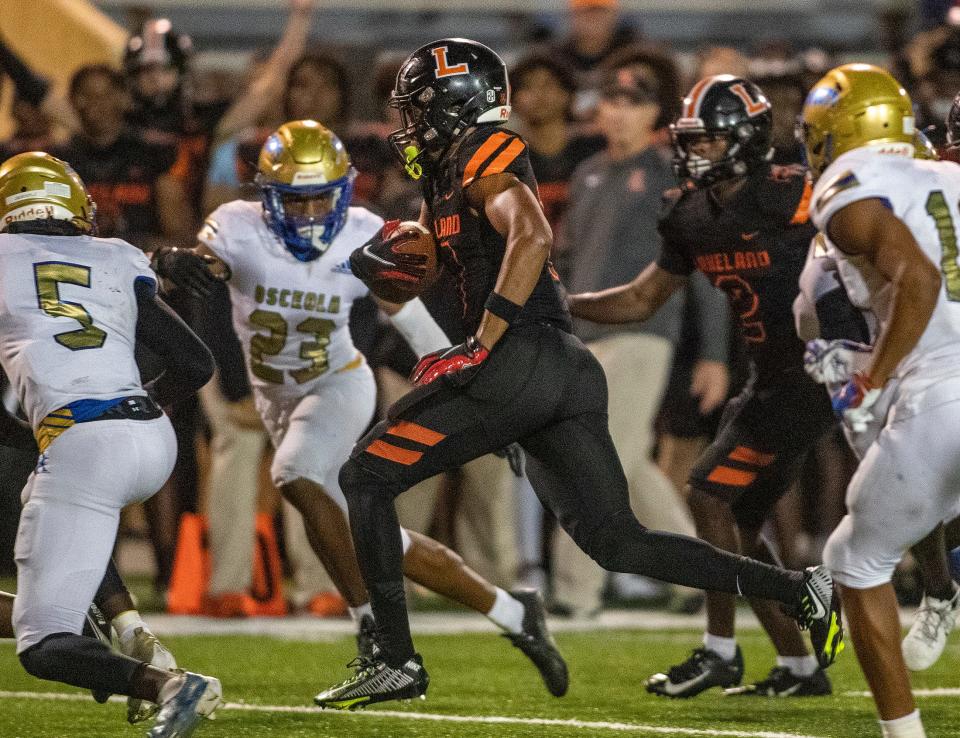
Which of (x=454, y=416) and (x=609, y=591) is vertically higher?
(x=454, y=416)

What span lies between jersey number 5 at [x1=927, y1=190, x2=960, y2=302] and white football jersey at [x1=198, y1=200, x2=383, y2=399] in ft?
7.52

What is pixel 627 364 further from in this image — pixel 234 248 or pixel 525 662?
pixel 234 248

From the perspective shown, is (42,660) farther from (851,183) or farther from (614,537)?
(851,183)

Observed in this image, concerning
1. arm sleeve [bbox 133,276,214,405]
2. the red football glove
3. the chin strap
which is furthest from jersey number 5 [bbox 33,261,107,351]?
the chin strap

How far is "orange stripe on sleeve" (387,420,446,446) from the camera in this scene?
438 cm

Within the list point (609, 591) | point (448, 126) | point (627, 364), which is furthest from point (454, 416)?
point (609, 591)

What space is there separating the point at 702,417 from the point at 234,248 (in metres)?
3.34

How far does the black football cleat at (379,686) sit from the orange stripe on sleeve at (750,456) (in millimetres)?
1360

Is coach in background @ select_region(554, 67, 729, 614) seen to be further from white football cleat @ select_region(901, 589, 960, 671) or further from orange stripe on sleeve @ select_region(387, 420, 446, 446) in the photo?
orange stripe on sleeve @ select_region(387, 420, 446, 446)

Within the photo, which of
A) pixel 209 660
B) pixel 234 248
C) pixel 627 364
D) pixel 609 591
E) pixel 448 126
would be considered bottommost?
pixel 609 591

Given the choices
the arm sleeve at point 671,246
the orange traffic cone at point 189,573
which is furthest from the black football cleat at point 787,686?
the orange traffic cone at point 189,573

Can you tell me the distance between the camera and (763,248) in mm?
5355

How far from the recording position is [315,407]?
5.57 metres

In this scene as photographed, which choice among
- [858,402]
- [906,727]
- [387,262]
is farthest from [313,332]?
[906,727]
